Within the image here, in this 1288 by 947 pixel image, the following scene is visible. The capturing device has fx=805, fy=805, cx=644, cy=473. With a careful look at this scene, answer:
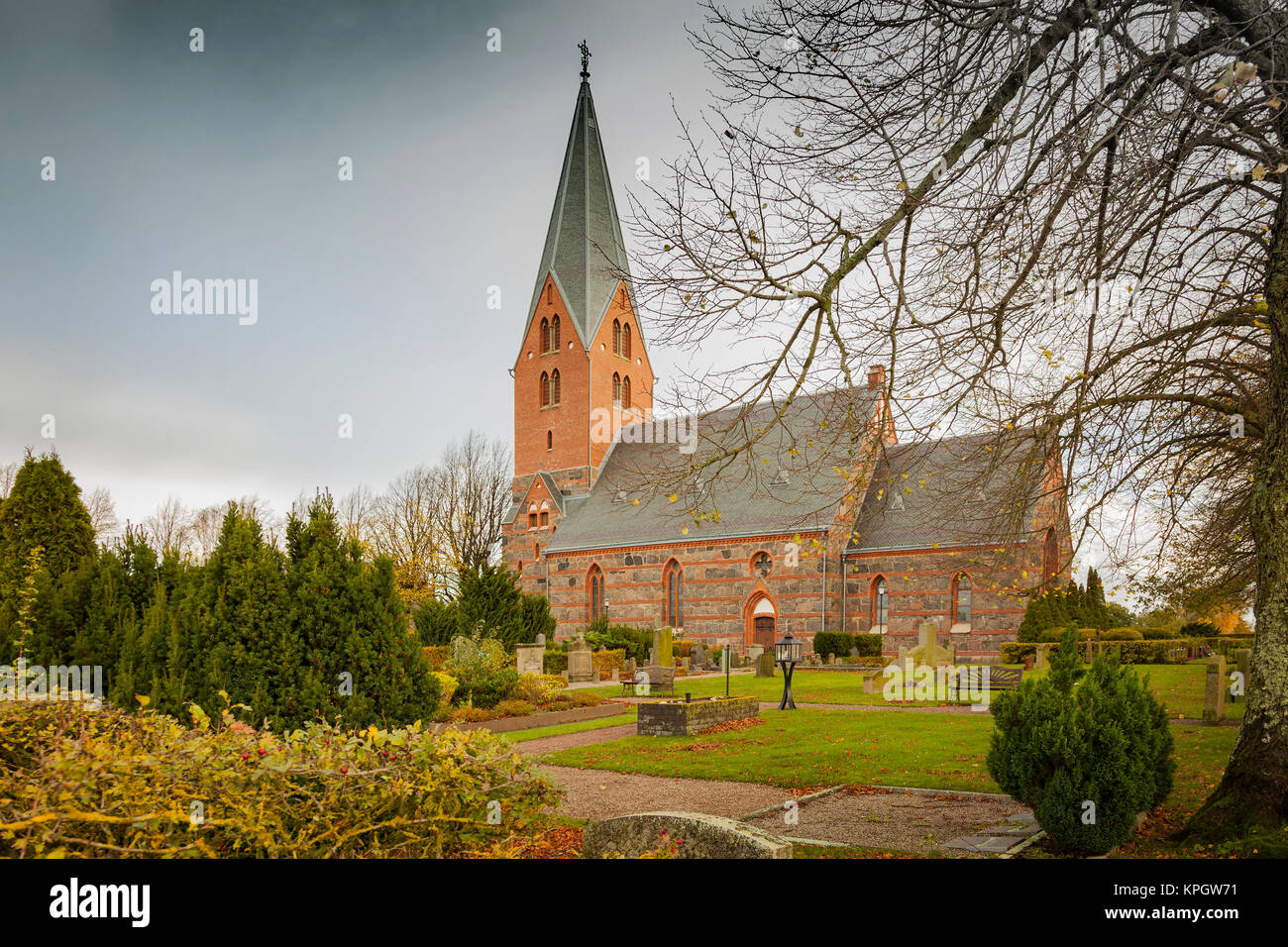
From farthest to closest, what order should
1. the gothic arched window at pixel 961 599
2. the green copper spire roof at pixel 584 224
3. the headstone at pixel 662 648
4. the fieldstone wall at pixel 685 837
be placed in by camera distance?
the green copper spire roof at pixel 584 224 → the gothic arched window at pixel 961 599 → the headstone at pixel 662 648 → the fieldstone wall at pixel 685 837

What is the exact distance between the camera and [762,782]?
9.51 m

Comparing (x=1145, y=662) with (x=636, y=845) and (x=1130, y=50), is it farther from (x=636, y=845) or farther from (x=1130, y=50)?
(x=636, y=845)

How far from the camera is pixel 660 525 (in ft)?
126

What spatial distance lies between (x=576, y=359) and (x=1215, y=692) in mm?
34577

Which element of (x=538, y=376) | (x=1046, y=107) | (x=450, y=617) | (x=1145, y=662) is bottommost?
(x=1145, y=662)

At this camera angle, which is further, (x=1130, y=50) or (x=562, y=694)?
(x=562, y=694)

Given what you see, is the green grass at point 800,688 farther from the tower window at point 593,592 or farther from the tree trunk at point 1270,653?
the tower window at point 593,592

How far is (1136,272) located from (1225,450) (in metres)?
4.49

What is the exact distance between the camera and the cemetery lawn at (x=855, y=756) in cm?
927

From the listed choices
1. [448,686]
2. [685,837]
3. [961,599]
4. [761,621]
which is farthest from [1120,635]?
[685,837]

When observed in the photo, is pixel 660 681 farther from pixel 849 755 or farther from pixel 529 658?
pixel 849 755

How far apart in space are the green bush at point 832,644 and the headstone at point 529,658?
12223 millimetres

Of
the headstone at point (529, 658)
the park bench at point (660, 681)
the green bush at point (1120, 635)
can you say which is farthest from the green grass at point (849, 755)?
the green bush at point (1120, 635)
